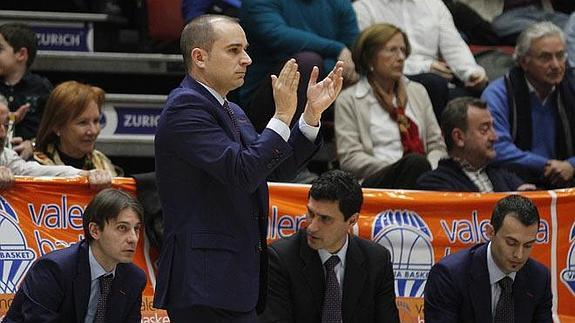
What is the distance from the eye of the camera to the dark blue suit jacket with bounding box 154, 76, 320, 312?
4.03 m

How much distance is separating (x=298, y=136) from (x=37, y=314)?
156cm

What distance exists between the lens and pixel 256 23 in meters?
7.47

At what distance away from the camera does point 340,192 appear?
5551 millimetres

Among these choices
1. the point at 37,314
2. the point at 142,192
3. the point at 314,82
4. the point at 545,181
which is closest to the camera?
the point at 314,82

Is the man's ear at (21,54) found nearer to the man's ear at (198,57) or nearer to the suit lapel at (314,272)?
the suit lapel at (314,272)

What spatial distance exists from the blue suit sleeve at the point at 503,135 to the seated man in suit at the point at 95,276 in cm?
269

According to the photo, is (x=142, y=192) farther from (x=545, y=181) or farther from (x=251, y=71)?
(x=545, y=181)

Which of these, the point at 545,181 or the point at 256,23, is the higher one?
the point at 256,23

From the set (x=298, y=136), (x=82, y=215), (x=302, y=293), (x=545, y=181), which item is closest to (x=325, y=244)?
(x=302, y=293)

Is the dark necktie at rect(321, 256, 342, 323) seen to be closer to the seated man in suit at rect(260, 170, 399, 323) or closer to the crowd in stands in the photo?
the seated man in suit at rect(260, 170, 399, 323)

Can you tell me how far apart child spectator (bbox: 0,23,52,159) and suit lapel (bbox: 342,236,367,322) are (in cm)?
211

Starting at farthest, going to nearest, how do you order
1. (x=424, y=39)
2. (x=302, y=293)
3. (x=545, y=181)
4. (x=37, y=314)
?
(x=424, y=39)
(x=545, y=181)
(x=302, y=293)
(x=37, y=314)

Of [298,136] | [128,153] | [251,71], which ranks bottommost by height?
[128,153]

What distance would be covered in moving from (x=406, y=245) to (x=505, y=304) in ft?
2.34
